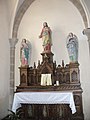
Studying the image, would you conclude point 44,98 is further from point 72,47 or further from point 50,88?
point 72,47

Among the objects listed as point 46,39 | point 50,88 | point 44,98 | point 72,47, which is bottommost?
point 44,98

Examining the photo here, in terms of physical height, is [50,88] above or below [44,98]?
above

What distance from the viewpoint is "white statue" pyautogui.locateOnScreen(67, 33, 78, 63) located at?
24.6 ft

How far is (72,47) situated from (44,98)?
2108mm

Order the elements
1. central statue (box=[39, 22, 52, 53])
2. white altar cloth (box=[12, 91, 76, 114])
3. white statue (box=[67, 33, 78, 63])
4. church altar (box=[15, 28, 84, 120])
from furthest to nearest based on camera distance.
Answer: central statue (box=[39, 22, 52, 53]), white statue (box=[67, 33, 78, 63]), church altar (box=[15, 28, 84, 120]), white altar cloth (box=[12, 91, 76, 114])

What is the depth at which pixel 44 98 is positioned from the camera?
268 inches

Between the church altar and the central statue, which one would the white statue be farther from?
the central statue

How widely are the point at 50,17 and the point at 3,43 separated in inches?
83.6

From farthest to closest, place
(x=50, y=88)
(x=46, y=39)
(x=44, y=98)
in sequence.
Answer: (x=46, y=39) → (x=50, y=88) → (x=44, y=98)

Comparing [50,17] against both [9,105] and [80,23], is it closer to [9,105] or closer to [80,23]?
[80,23]

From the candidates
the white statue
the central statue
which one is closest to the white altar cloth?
the white statue

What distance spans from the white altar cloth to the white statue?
1.43 metres

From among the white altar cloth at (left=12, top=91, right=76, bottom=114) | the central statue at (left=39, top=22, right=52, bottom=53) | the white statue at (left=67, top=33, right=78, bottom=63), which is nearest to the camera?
the white altar cloth at (left=12, top=91, right=76, bottom=114)

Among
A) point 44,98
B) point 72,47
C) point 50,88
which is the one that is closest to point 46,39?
point 72,47
